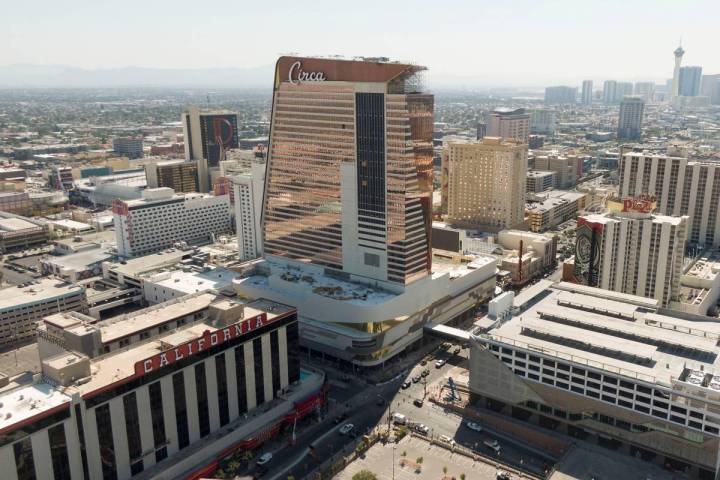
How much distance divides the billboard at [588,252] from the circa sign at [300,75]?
191ft

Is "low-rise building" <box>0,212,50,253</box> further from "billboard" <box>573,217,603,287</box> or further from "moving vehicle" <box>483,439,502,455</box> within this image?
"moving vehicle" <box>483,439,502,455</box>

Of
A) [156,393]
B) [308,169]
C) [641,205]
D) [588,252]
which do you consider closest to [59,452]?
[156,393]

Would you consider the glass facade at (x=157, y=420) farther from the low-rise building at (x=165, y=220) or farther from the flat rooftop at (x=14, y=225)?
the flat rooftop at (x=14, y=225)

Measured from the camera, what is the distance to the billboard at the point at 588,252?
121m

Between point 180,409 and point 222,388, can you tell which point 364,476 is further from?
point 180,409

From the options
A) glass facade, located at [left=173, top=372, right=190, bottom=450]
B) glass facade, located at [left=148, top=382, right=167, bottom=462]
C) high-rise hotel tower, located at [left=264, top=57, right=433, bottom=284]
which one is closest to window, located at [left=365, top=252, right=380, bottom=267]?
high-rise hotel tower, located at [left=264, top=57, right=433, bottom=284]

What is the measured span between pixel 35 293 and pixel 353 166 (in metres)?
69.5

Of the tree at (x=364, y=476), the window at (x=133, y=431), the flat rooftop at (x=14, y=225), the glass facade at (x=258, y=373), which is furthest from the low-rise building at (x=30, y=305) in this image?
the tree at (x=364, y=476)

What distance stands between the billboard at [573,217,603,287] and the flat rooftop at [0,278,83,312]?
101615mm

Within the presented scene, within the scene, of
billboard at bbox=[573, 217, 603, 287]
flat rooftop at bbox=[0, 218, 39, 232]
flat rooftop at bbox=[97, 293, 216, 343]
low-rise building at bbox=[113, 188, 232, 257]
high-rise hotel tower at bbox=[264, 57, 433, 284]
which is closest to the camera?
flat rooftop at bbox=[97, 293, 216, 343]

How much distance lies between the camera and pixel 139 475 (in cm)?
7356

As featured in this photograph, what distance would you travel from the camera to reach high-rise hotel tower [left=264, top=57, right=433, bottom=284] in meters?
105

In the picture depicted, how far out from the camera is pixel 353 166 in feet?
364

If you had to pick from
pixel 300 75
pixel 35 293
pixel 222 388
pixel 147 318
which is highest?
pixel 300 75
